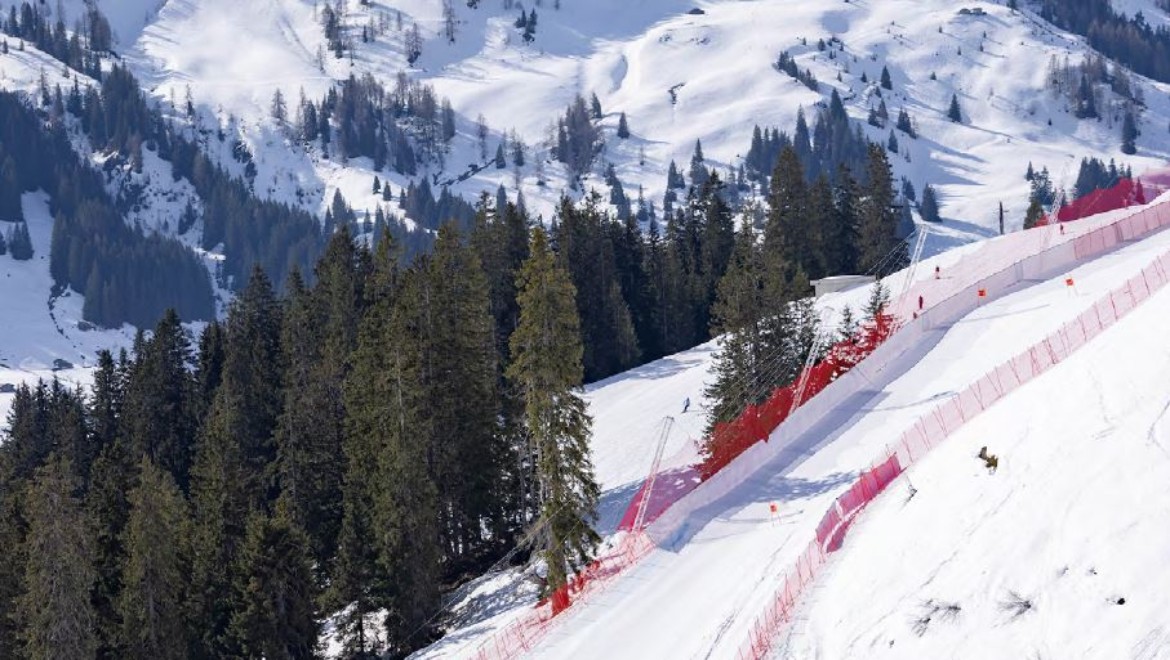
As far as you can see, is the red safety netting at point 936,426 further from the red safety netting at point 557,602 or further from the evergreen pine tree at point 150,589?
the evergreen pine tree at point 150,589

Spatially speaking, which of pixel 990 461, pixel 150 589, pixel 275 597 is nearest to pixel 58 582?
pixel 150 589

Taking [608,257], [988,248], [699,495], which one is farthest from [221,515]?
[608,257]

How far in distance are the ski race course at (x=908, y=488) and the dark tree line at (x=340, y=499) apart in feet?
14.1

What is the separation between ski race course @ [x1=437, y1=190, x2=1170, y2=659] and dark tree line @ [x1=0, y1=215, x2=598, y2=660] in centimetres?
430

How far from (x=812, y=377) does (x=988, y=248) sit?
25.8m

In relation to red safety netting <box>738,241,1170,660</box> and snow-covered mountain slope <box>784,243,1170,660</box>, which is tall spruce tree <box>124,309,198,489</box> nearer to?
red safety netting <box>738,241,1170,660</box>

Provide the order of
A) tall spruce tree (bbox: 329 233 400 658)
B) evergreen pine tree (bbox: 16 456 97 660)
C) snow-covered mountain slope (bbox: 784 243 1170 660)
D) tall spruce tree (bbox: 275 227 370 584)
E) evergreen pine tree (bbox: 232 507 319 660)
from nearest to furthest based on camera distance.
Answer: snow-covered mountain slope (bbox: 784 243 1170 660) < evergreen pine tree (bbox: 16 456 97 660) < evergreen pine tree (bbox: 232 507 319 660) < tall spruce tree (bbox: 329 233 400 658) < tall spruce tree (bbox: 275 227 370 584)

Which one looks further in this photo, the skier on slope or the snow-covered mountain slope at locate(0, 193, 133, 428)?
the snow-covered mountain slope at locate(0, 193, 133, 428)

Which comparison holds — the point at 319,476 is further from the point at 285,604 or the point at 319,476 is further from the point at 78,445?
the point at 78,445

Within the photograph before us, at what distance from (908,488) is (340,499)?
108ft

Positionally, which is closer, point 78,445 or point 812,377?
point 812,377

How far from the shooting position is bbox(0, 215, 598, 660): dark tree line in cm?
4369

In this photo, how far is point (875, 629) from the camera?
25203mm

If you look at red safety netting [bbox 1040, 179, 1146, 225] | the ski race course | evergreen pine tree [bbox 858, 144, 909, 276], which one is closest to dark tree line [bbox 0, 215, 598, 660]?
the ski race course
